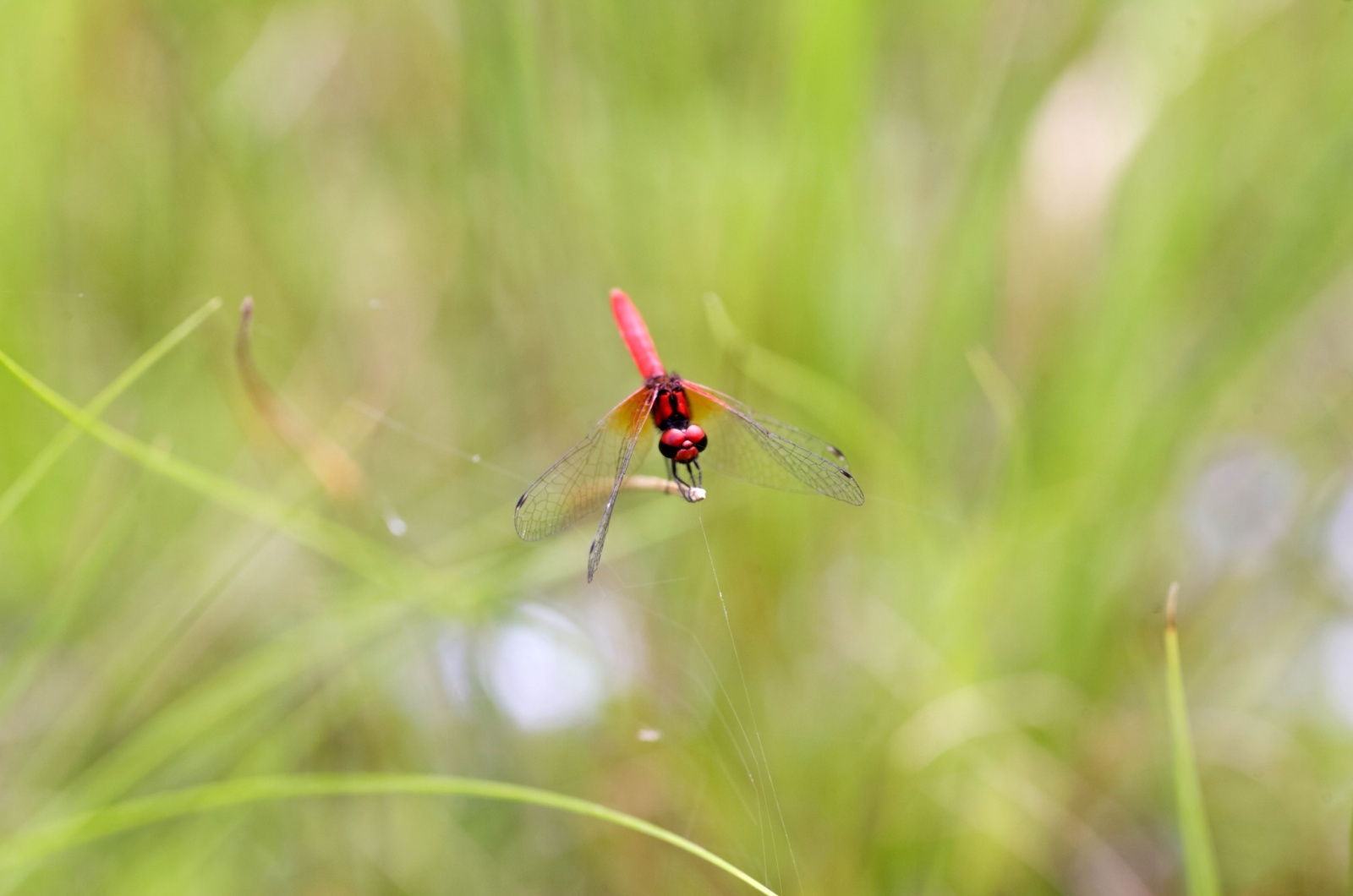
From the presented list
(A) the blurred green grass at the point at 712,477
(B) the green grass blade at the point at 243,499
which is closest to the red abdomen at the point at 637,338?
(A) the blurred green grass at the point at 712,477

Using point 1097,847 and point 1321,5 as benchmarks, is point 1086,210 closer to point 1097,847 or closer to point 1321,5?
point 1321,5

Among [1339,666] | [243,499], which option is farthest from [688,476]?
[1339,666]

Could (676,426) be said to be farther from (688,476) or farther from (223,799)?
(223,799)

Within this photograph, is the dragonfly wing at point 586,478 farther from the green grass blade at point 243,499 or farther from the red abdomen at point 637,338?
the green grass blade at point 243,499

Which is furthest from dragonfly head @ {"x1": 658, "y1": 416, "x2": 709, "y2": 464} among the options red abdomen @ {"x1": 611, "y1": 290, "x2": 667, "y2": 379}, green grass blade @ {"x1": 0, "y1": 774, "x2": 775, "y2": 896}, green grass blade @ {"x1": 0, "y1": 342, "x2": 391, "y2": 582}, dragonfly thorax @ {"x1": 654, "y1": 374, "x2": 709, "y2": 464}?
green grass blade @ {"x1": 0, "y1": 342, "x2": 391, "y2": 582}

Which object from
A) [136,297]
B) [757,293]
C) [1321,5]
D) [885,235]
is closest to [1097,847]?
[757,293]
